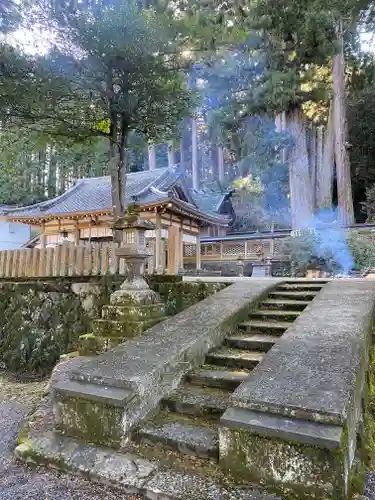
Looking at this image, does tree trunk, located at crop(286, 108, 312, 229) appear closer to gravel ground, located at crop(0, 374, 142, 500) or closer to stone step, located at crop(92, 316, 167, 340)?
stone step, located at crop(92, 316, 167, 340)

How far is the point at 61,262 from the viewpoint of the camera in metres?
6.31

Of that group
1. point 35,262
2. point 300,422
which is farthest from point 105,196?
point 300,422

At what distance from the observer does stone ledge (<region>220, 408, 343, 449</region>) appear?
1.73 meters

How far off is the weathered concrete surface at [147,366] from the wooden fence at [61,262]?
7.95 ft

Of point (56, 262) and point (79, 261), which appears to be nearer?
point (79, 261)

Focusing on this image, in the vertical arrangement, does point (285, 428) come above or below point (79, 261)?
below

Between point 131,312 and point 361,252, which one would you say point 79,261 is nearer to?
point 131,312

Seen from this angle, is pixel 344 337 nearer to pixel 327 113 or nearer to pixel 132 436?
pixel 132 436

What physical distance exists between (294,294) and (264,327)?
3.13ft

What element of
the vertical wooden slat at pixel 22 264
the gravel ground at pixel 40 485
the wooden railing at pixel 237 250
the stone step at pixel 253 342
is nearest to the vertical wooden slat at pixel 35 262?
the vertical wooden slat at pixel 22 264

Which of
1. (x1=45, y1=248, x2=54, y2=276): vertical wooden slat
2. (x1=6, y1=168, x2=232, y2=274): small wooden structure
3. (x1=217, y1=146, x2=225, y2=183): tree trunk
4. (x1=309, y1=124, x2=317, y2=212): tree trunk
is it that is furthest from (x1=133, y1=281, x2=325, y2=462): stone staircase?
(x1=217, y1=146, x2=225, y2=183): tree trunk

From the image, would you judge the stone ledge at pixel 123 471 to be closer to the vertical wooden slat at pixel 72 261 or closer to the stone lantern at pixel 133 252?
the stone lantern at pixel 133 252

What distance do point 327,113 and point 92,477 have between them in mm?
19320

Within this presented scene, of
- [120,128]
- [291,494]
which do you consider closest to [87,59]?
[120,128]
